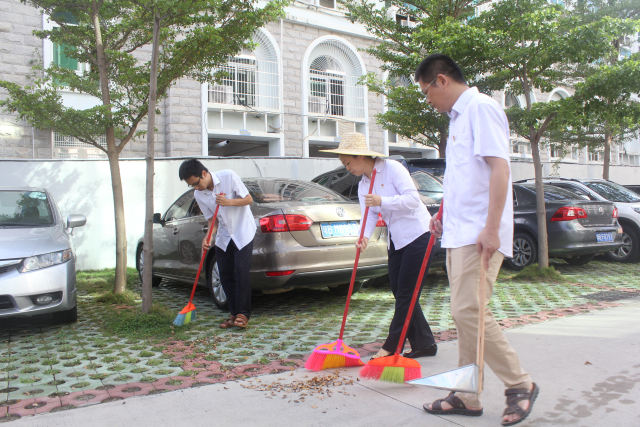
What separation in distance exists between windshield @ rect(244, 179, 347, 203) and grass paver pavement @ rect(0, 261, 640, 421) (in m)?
1.21

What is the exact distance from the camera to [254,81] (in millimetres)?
18375

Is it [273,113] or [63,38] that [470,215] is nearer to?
[63,38]

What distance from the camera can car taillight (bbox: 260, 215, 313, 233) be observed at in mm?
5504

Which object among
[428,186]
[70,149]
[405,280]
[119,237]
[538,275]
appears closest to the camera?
[405,280]

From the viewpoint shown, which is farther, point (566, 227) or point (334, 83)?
point (334, 83)

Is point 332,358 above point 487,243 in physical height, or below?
below

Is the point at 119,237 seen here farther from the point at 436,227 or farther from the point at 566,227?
the point at 566,227

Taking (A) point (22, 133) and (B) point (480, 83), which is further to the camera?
(A) point (22, 133)

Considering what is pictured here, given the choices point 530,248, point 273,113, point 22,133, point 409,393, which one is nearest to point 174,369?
point 409,393

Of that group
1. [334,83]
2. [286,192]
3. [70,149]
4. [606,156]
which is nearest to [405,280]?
[286,192]

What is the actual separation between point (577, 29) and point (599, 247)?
10.5 ft

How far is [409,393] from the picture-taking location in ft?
10.9

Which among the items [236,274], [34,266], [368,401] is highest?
[34,266]

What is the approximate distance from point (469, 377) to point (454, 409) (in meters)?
0.34
